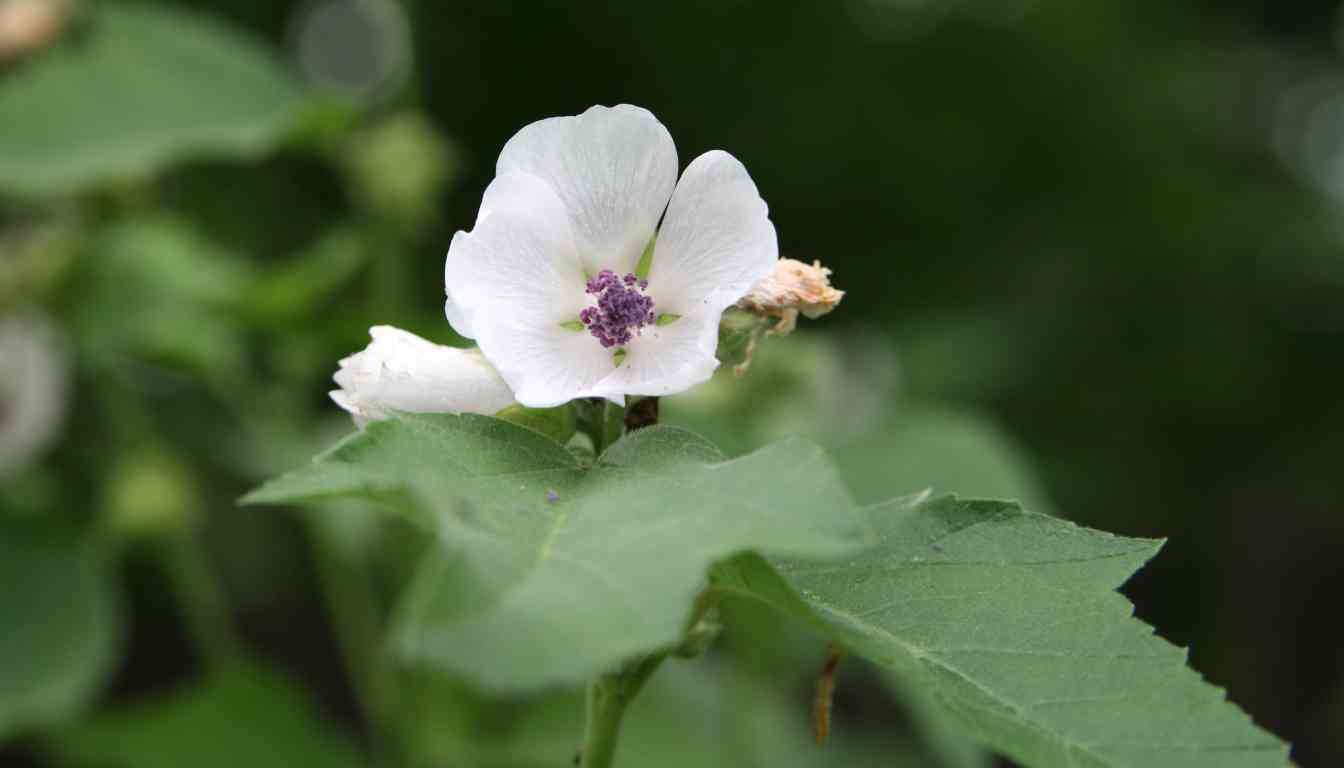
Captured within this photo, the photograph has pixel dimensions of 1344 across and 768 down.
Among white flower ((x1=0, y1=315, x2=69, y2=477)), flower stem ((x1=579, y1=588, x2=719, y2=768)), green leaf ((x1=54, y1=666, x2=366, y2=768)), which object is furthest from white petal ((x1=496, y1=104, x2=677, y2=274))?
white flower ((x1=0, y1=315, x2=69, y2=477))

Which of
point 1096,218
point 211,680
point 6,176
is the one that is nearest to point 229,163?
point 6,176

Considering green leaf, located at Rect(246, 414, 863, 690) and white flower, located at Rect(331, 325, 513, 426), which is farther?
white flower, located at Rect(331, 325, 513, 426)

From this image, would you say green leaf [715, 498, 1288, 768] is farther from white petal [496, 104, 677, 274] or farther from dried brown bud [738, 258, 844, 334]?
white petal [496, 104, 677, 274]

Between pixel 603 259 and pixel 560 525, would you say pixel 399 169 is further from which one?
pixel 560 525

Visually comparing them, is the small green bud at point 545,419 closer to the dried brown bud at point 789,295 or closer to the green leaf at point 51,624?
the dried brown bud at point 789,295

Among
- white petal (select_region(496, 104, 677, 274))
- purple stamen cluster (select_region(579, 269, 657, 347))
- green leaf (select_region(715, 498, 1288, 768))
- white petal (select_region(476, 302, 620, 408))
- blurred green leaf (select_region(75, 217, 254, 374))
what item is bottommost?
blurred green leaf (select_region(75, 217, 254, 374))

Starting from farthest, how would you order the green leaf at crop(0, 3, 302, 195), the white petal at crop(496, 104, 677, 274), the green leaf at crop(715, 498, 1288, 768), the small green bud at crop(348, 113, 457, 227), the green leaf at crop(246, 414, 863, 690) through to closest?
the small green bud at crop(348, 113, 457, 227) → the green leaf at crop(0, 3, 302, 195) → the white petal at crop(496, 104, 677, 274) → the green leaf at crop(715, 498, 1288, 768) → the green leaf at crop(246, 414, 863, 690)

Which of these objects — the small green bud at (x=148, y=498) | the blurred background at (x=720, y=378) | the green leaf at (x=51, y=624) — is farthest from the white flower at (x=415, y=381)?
the green leaf at (x=51, y=624)
